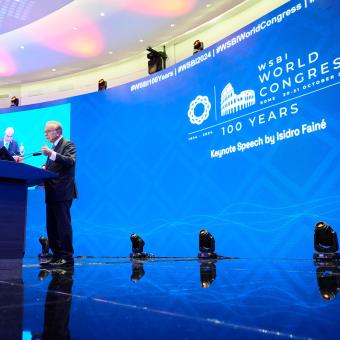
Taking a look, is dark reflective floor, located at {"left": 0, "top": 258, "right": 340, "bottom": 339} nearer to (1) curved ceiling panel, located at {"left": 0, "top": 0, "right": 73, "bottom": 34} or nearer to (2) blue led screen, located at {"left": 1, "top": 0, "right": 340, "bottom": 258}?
(2) blue led screen, located at {"left": 1, "top": 0, "right": 340, "bottom": 258}

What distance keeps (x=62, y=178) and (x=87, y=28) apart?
4956 millimetres

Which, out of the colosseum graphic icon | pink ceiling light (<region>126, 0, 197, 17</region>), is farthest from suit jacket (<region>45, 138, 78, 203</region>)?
pink ceiling light (<region>126, 0, 197, 17</region>)

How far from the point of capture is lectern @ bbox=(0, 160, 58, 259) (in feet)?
8.18

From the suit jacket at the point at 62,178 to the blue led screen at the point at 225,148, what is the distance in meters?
2.79

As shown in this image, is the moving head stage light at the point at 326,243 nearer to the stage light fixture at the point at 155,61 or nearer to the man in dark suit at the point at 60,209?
the man in dark suit at the point at 60,209

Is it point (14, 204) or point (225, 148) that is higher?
point (225, 148)

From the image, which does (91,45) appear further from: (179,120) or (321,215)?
(321,215)

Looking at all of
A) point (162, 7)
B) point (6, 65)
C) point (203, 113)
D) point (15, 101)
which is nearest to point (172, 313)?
point (203, 113)

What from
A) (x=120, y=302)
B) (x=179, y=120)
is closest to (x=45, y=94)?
(x=179, y=120)

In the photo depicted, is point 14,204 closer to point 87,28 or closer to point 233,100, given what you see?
point 233,100

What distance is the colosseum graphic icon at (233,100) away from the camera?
5344 millimetres

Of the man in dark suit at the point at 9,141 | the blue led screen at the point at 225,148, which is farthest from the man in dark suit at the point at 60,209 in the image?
the man in dark suit at the point at 9,141

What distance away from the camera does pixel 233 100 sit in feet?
18.3

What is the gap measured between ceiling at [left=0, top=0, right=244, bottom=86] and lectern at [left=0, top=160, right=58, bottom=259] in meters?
4.66
